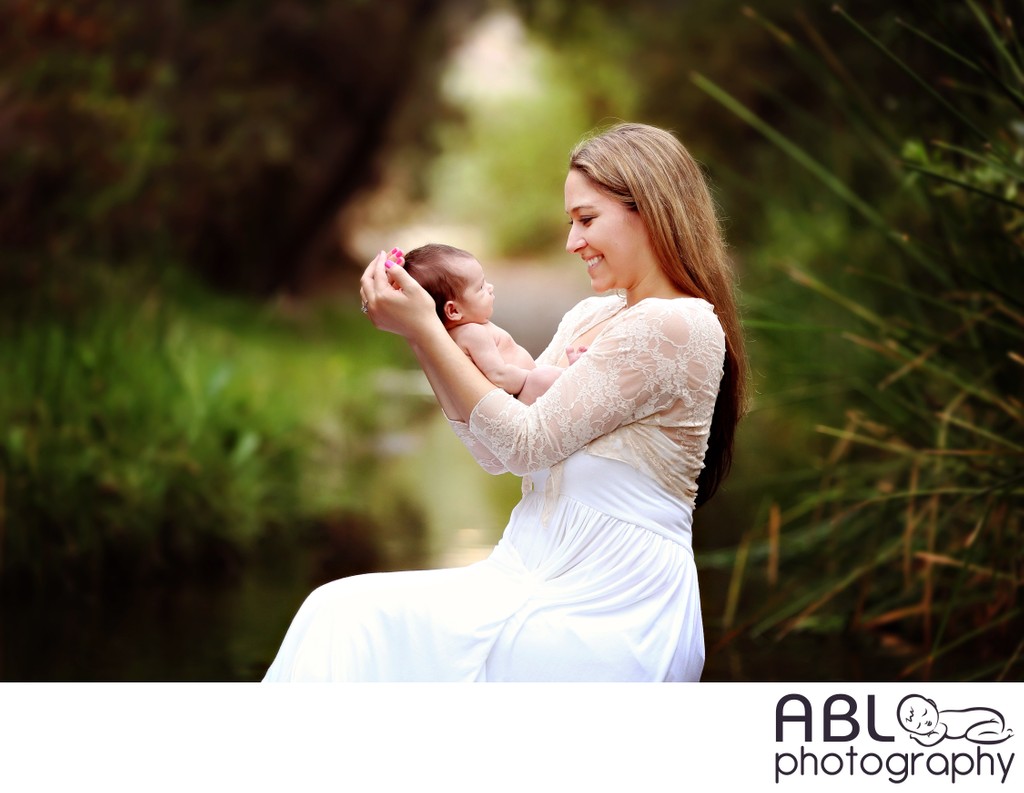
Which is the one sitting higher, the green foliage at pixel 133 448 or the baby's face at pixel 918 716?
the green foliage at pixel 133 448

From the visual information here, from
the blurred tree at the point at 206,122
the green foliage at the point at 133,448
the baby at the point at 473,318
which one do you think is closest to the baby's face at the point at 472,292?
the baby at the point at 473,318

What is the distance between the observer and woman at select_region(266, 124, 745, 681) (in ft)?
5.92

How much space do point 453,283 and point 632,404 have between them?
31 cm

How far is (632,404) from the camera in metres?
1.84

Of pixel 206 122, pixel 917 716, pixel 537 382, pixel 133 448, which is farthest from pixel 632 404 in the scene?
pixel 206 122

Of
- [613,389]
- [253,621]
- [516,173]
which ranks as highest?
[516,173]

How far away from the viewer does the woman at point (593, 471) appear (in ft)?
5.92

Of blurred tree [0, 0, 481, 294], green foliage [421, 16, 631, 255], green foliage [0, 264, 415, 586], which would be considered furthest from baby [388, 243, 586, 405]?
green foliage [421, 16, 631, 255]

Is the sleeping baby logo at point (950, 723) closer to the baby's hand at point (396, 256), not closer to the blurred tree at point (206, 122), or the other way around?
the baby's hand at point (396, 256)

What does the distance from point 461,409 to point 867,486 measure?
251 centimetres

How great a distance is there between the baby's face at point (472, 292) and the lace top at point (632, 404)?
0.16m

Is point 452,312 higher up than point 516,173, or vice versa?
point 516,173

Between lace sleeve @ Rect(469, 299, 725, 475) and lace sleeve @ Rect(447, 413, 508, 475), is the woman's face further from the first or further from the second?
lace sleeve @ Rect(447, 413, 508, 475)

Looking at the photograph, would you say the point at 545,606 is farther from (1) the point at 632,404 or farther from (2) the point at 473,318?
(2) the point at 473,318
